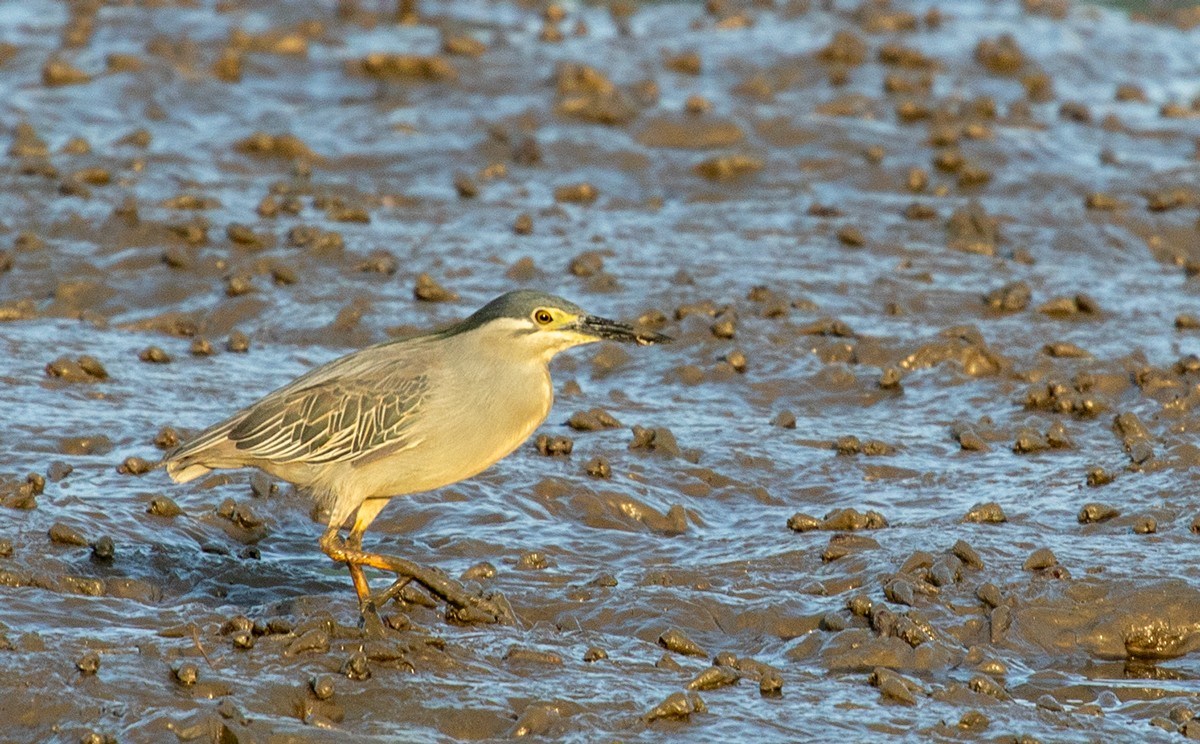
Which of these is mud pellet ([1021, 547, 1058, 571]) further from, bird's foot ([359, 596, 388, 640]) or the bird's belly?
bird's foot ([359, 596, 388, 640])

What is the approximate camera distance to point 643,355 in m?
10.1

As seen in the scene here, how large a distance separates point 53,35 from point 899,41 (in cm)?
739

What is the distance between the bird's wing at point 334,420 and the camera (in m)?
6.74

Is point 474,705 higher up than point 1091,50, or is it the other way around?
point 1091,50

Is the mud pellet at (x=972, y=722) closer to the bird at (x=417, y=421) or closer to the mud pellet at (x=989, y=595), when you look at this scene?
the mud pellet at (x=989, y=595)

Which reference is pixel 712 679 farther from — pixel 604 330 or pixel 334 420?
pixel 334 420

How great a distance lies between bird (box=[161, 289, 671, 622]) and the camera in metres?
Result: 6.72

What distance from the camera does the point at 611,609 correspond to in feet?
22.8

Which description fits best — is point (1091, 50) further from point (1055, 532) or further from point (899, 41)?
point (1055, 532)

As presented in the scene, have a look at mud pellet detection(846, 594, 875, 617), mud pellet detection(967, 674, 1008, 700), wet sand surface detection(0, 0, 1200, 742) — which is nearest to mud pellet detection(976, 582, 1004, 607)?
wet sand surface detection(0, 0, 1200, 742)

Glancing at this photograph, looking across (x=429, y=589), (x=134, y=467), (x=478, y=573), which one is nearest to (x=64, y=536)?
(x=134, y=467)

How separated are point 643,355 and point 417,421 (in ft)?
11.5

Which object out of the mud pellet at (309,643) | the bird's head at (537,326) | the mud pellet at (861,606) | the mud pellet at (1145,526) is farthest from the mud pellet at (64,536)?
the mud pellet at (1145,526)

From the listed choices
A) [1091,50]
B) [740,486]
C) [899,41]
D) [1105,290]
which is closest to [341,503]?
[740,486]
